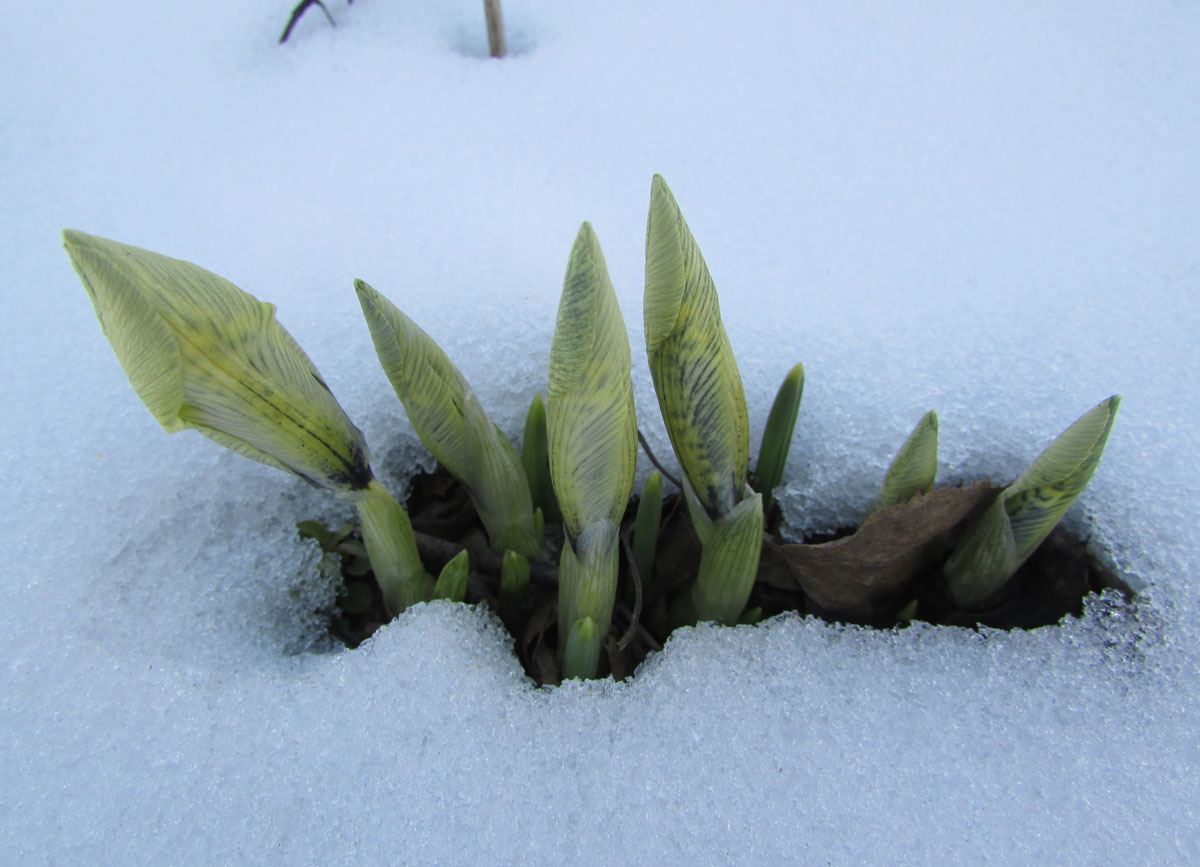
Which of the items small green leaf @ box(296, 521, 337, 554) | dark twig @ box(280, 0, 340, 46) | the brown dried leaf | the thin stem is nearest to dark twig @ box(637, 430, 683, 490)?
the brown dried leaf

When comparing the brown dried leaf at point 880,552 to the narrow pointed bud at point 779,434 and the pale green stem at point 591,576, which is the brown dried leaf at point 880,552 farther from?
the pale green stem at point 591,576

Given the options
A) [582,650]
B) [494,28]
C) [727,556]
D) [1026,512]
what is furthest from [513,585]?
[494,28]

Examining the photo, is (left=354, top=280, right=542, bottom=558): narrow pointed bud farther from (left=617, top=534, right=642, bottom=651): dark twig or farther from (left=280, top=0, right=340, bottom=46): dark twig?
(left=280, top=0, right=340, bottom=46): dark twig

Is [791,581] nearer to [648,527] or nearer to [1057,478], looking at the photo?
[648,527]

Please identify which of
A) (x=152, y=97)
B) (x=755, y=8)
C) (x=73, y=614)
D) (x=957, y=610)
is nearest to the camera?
(x=73, y=614)

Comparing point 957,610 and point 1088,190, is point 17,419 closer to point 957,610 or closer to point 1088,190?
point 957,610

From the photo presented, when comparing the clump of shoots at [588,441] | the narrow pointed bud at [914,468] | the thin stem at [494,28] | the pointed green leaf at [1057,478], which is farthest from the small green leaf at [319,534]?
the thin stem at [494,28]

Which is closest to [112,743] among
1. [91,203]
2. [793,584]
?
[793,584]
